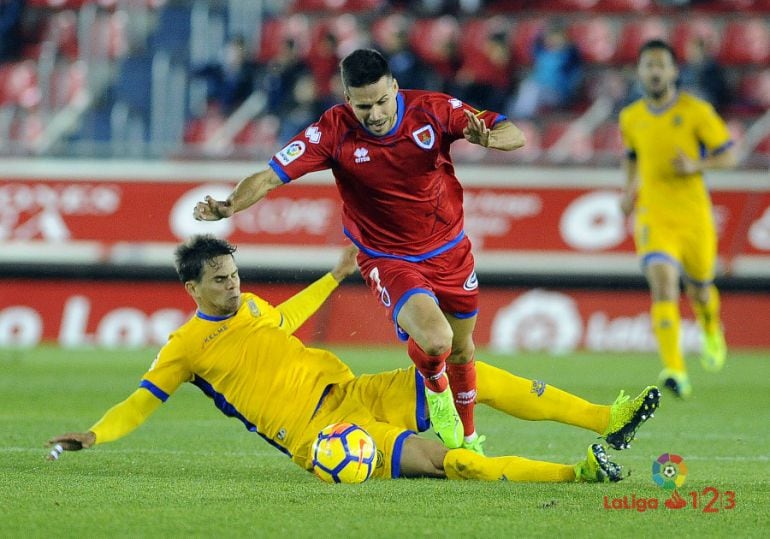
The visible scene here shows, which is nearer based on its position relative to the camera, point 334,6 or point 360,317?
point 360,317

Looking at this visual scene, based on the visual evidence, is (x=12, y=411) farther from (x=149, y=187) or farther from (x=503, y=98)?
(x=503, y=98)

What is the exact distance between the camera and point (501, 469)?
230 inches

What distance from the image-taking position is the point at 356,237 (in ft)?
22.7

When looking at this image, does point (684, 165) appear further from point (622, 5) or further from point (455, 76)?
point (622, 5)

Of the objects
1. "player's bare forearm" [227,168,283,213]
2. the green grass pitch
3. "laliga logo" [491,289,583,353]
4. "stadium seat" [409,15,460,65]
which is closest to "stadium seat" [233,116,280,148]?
"stadium seat" [409,15,460,65]

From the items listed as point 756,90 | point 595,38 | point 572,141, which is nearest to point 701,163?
point 572,141

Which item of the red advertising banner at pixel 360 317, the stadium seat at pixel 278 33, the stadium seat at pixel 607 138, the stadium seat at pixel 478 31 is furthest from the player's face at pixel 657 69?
the stadium seat at pixel 278 33

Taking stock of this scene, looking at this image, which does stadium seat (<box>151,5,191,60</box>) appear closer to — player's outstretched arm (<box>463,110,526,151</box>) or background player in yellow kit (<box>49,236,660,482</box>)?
background player in yellow kit (<box>49,236,660,482</box>)

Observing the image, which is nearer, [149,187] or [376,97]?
[376,97]

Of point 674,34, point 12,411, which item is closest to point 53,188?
point 12,411

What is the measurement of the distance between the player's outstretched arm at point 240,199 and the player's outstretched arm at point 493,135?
3.05ft

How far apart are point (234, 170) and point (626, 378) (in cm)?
536

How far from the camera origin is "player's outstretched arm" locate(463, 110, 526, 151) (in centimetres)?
606

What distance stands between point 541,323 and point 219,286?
8.77m
